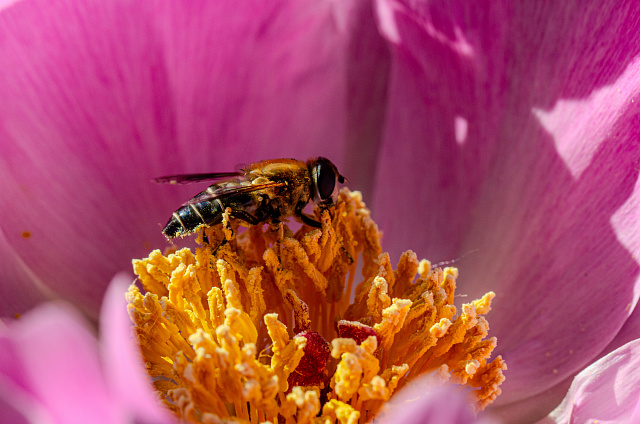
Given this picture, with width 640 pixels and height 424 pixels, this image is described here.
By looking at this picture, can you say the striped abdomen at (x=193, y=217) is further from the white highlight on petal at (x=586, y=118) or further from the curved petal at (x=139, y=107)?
the white highlight on petal at (x=586, y=118)

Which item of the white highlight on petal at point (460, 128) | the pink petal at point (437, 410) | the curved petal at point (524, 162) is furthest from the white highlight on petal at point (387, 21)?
the pink petal at point (437, 410)

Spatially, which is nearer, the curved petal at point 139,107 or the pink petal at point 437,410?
the pink petal at point 437,410

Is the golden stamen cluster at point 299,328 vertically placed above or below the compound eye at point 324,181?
below

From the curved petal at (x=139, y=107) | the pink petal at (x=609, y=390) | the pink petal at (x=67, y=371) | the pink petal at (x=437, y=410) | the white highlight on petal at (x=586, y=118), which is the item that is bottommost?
the pink petal at (x=437, y=410)

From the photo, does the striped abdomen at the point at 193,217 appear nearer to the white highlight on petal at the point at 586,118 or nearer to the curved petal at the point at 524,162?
the curved petal at the point at 524,162

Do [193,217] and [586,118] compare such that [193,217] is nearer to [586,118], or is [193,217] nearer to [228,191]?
[228,191]

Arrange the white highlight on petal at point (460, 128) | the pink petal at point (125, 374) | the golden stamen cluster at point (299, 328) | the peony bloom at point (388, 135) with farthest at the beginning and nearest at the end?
the white highlight on petal at point (460, 128) → the peony bloom at point (388, 135) → the golden stamen cluster at point (299, 328) → the pink petal at point (125, 374)

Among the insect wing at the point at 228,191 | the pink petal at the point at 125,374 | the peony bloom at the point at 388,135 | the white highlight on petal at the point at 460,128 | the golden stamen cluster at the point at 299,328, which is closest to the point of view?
the pink petal at the point at 125,374

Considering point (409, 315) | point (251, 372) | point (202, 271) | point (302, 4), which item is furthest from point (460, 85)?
point (251, 372)
